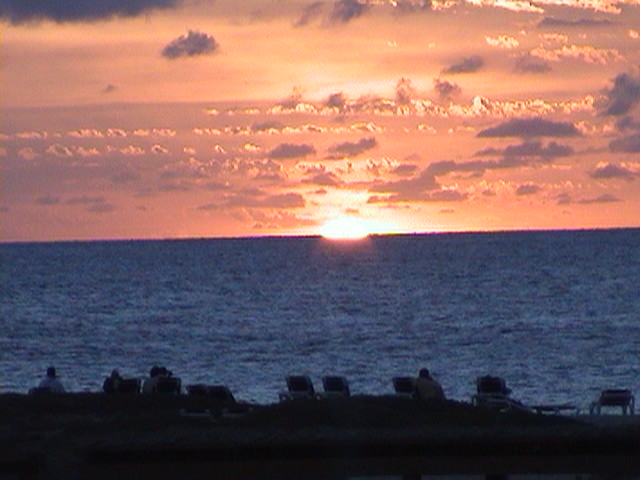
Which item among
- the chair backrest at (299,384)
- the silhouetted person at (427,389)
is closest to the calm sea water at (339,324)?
the chair backrest at (299,384)

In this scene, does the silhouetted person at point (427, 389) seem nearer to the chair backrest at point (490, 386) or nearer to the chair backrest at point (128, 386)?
the chair backrest at point (490, 386)

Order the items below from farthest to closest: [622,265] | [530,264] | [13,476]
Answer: [530,264] → [622,265] → [13,476]

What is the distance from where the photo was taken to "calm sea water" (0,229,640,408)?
49.0m

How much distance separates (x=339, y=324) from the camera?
235 ft

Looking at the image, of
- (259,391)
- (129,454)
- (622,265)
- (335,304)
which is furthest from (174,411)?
(622,265)

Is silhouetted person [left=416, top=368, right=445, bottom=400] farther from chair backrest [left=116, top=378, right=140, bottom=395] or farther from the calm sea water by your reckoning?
the calm sea water

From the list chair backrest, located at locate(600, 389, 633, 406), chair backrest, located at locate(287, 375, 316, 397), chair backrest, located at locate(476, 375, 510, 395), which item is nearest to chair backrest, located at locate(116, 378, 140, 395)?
chair backrest, located at locate(287, 375, 316, 397)

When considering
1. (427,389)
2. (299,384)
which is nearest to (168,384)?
(299,384)

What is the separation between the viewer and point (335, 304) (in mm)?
86812

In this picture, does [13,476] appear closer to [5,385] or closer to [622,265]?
[5,385]

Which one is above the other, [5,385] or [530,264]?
[530,264]

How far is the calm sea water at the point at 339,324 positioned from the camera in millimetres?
49031

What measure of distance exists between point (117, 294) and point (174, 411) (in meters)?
87.2

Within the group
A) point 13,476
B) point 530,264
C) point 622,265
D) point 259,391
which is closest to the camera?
point 13,476
